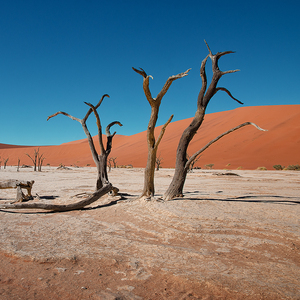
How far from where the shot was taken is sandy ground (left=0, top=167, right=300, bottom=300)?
2.13 meters

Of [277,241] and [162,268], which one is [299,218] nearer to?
[277,241]

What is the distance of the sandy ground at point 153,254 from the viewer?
213 cm

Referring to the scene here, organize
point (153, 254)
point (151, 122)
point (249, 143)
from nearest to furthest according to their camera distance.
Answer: point (153, 254) < point (151, 122) < point (249, 143)

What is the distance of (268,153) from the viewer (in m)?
37.5

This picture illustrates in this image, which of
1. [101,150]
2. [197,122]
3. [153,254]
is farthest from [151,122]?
[153,254]

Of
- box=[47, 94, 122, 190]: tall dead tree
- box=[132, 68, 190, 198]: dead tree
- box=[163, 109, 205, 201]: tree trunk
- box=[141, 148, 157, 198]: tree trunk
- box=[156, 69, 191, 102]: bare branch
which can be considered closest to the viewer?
box=[156, 69, 191, 102]: bare branch

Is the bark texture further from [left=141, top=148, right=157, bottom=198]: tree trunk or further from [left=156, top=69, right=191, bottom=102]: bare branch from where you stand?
[left=156, top=69, right=191, bottom=102]: bare branch

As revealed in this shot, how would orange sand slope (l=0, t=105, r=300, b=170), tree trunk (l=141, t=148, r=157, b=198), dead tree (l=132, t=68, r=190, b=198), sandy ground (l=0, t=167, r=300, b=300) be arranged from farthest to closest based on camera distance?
1. orange sand slope (l=0, t=105, r=300, b=170)
2. tree trunk (l=141, t=148, r=157, b=198)
3. dead tree (l=132, t=68, r=190, b=198)
4. sandy ground (l=0, t=167, r=300, b=300)

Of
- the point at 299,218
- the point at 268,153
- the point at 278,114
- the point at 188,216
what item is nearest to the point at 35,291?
the point at 188,216

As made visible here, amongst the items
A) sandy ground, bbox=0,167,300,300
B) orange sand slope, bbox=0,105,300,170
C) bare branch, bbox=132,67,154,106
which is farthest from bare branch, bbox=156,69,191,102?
orange sand slope, bbox=0,105,300,170

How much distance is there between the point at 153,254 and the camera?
2891 millimetres

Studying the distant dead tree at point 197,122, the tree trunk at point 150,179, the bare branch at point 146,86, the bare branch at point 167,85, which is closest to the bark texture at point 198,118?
the distant dead tree at point 197,122

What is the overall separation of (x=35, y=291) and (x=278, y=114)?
59106 millimetres

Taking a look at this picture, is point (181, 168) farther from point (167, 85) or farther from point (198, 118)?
point (167, 85)
